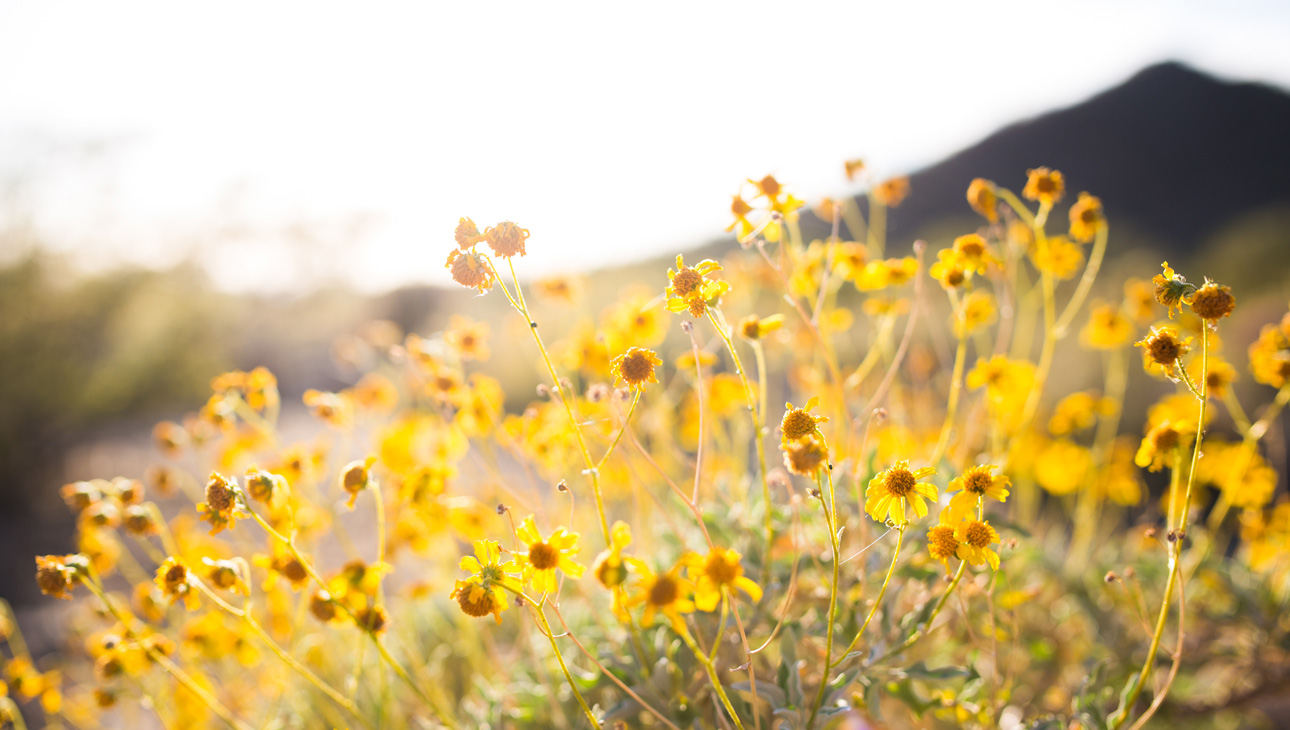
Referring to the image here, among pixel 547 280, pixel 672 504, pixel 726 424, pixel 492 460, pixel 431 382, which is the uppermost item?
pixel 547 280

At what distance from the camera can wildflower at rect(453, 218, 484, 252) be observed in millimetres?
1175

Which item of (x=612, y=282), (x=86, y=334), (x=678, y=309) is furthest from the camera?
(x=612, y=282)

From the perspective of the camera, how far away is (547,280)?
Answer: 8.07 feet

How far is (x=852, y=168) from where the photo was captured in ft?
6.82

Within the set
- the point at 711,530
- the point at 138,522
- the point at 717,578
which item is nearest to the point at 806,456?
→ the point at 717,578

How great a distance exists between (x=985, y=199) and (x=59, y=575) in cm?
250

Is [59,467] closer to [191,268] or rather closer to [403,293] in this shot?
[191,268]

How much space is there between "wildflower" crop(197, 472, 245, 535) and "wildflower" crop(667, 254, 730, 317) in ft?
3.08

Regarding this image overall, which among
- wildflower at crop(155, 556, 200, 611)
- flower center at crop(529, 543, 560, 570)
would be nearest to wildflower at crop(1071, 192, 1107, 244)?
flower center at crop(529, 543, 560, 570)

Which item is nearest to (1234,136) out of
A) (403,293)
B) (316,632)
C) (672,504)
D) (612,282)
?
(612,282)

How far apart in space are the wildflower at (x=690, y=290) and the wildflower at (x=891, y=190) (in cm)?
133

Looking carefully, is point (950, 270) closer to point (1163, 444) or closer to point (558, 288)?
point (1163, 444)

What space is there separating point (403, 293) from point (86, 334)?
11801mm

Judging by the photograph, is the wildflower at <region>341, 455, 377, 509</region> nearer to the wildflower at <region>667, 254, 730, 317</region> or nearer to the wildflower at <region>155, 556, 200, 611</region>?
the wildflower at <region>155, 556, 200, 611</region>
